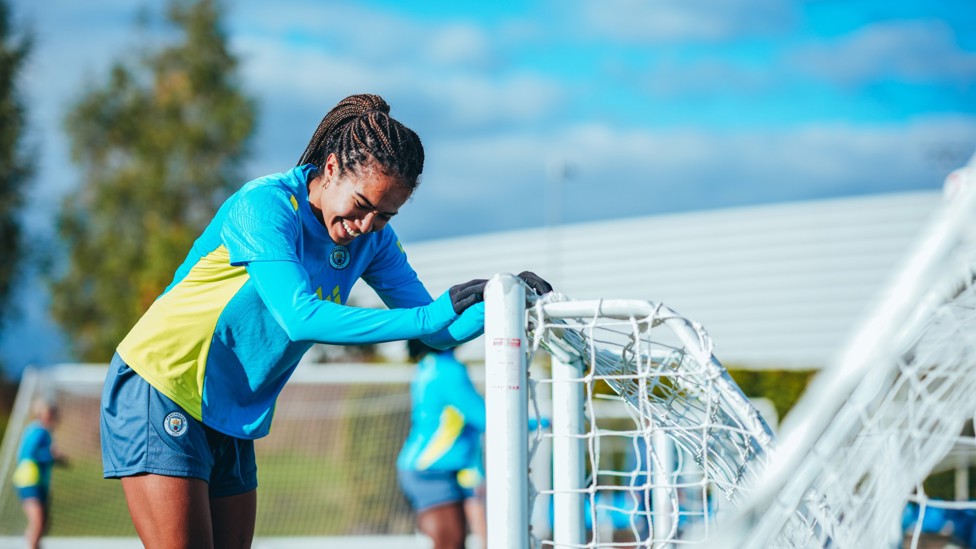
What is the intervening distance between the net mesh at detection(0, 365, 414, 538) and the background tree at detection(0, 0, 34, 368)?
1427 cm

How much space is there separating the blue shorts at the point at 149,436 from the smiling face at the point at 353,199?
2.02 feet

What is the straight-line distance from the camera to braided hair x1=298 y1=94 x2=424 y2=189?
2562mm

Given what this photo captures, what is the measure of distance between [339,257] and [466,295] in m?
0.54

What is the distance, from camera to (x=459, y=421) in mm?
6324

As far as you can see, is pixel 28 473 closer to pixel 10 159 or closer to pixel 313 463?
pixel 313 463

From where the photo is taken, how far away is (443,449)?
6.16 metres

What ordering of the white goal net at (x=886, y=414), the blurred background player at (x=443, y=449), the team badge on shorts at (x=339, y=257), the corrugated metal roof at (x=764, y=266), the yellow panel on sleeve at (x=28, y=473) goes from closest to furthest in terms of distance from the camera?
1. the white goal net at (x=886, y=414)
2. the team badge on shorts at (x=339, y=257)
3. the blurred background player at (x=443, y=449)
4. the yellow panel on sleeve at (x=28, y=473)
5. the corrugated metal roof at (x=764, y=266)

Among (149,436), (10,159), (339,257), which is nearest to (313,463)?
(339,257)

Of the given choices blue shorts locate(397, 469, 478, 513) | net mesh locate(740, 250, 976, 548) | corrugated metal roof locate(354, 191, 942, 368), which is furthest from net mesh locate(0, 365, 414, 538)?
net mesh locate(740, 250, 976, 548)

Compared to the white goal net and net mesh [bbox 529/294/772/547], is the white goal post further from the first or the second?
the white goal net

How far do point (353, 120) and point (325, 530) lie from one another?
10.2 metres

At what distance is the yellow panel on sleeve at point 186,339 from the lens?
2576 millimetres

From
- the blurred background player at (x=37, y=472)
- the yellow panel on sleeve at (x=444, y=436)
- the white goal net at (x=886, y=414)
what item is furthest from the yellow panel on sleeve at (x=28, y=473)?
the white goal net at (x=886, y=414)

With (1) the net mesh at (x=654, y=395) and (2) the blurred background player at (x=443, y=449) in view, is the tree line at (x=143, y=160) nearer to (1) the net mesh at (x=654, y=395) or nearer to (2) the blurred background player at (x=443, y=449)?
(2) the blurred background player at (x=443, y=449)
